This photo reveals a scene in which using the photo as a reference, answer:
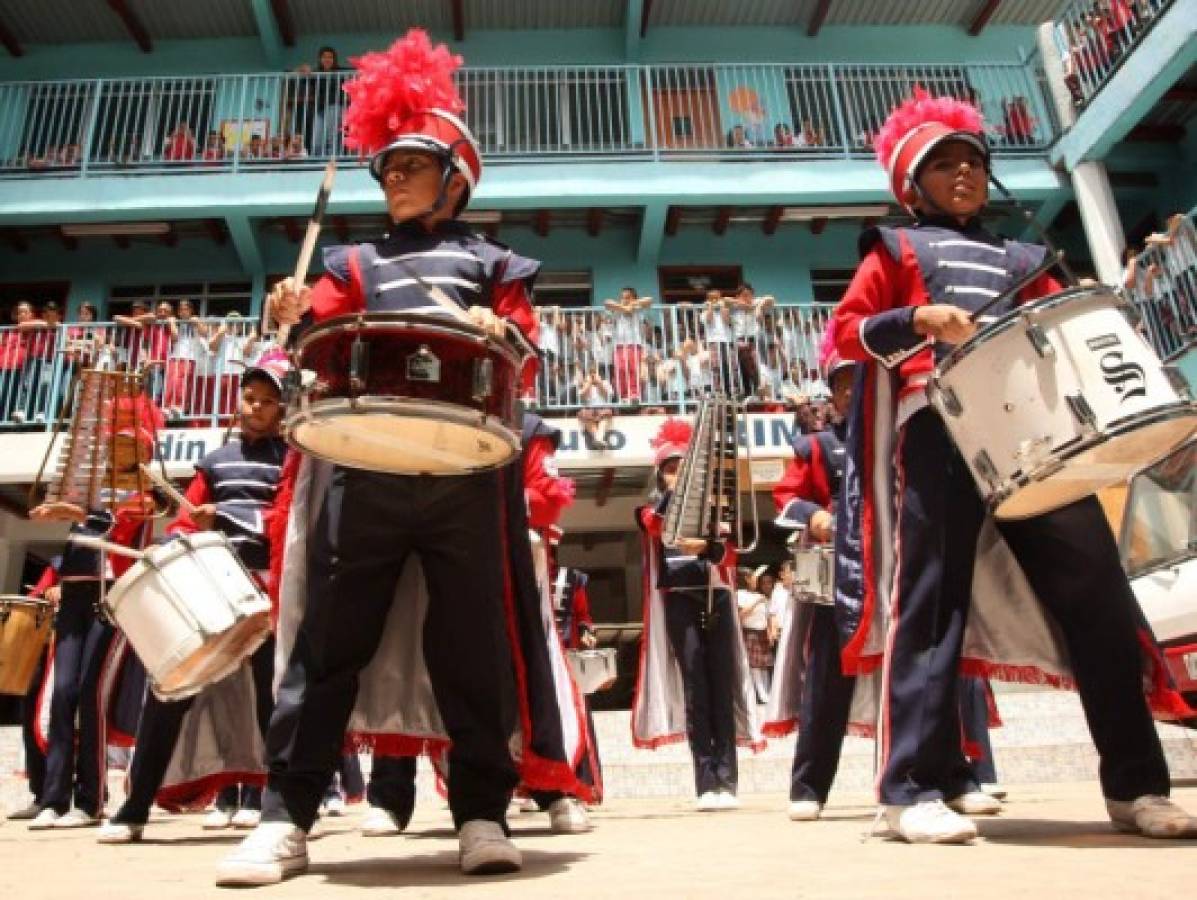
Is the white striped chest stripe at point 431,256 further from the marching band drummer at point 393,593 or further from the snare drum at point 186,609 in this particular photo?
the snare drum at point 186,609

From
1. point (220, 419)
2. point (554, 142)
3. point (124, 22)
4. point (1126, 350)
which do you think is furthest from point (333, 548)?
point (124, 22)

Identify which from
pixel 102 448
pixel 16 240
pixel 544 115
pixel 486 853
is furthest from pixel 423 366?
pixel 16 240

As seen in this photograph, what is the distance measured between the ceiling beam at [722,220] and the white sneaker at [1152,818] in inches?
487

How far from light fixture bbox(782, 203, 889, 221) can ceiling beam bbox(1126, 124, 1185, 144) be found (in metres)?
3.41

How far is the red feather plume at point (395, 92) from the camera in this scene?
3.11 metres

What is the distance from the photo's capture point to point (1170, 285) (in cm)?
A: 1077

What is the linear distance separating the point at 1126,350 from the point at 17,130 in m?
15.6

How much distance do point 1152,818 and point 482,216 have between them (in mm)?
12618

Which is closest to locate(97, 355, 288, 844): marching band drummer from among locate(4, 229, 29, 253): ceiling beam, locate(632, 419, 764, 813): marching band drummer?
locate(632, 419, 764, 813): marching band drummer

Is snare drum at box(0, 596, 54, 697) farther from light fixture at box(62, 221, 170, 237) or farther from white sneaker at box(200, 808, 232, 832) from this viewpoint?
light fixture at box(62, 221, 170, 237)

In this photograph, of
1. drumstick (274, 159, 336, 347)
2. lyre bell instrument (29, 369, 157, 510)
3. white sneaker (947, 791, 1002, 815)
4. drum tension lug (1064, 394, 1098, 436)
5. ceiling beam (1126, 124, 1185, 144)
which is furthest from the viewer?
ceiling beam (1126, 124, 1185, 144)

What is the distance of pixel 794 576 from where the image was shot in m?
4.33

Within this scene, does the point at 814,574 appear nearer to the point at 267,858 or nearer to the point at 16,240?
the point at 267,858

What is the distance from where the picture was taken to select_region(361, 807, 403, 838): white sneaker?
4.03 metres
